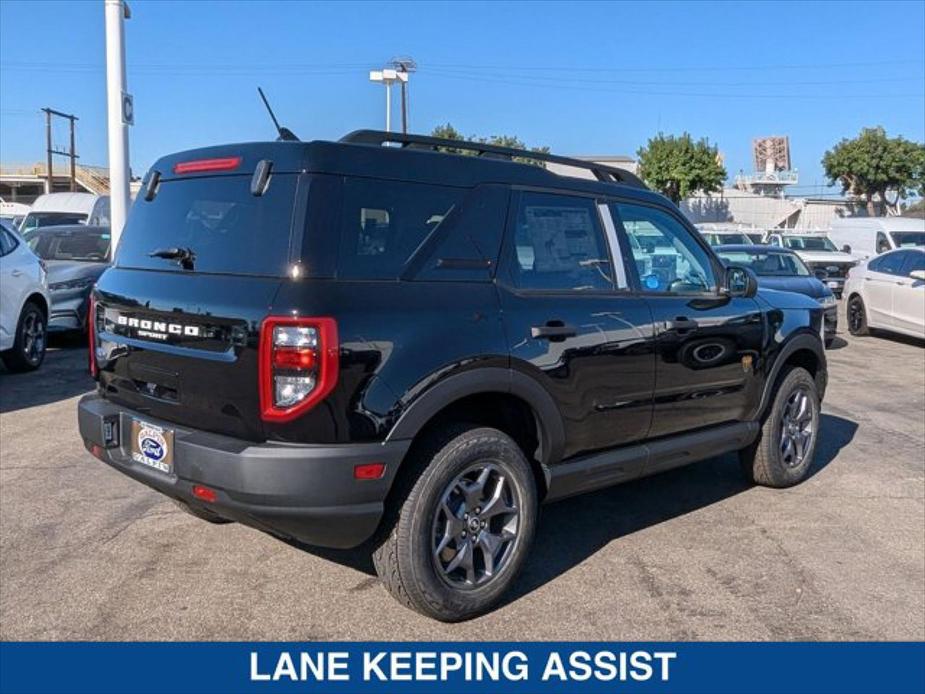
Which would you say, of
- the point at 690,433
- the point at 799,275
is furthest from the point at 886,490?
the point at 799,275

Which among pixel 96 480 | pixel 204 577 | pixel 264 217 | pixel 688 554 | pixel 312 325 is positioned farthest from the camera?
pixel 96 480

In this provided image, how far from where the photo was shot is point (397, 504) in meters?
3.41

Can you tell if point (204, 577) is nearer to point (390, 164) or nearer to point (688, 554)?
point (390, 164)

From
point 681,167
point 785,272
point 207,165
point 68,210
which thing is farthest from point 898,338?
point 681,167

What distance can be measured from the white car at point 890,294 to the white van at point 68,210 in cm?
1745

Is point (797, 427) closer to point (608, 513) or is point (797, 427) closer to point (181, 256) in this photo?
point (608, 513)

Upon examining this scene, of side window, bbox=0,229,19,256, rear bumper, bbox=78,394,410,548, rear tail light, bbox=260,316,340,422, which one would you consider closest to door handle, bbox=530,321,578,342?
rear bumper, bbox=78,394,410,548

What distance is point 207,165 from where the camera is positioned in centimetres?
374

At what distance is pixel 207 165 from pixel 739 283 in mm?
3108

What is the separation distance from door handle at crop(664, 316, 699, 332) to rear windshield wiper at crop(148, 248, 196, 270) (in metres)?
2.39

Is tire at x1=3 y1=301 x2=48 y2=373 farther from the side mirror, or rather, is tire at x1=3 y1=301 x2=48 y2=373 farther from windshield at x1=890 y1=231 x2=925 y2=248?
windshield at x1=890 y1=231 x2=925 y2=248

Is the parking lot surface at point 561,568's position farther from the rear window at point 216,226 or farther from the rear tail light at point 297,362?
the rear window at point 216,226

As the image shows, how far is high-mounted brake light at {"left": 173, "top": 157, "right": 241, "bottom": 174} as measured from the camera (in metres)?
3.60

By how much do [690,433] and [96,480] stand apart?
12.1 feet
